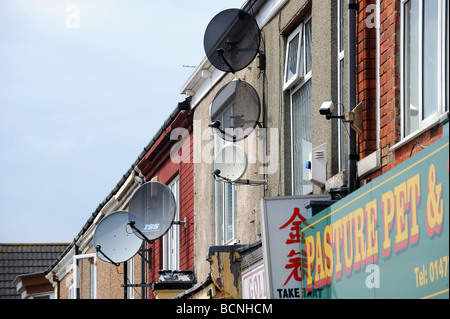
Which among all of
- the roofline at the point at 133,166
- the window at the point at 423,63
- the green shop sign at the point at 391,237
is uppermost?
the roofline at the point at 133,166

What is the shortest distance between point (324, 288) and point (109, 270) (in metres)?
16.7

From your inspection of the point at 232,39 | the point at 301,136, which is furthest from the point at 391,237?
the point at 232,39

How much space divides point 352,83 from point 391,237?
3.29 metres

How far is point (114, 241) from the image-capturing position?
20.0m

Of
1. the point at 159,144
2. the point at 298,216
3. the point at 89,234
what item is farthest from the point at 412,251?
the point at 89,234

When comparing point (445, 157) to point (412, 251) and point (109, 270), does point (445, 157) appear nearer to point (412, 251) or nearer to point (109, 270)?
point (412, 251)

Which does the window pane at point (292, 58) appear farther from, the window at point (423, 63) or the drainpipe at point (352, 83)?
the window at point (423, 63)

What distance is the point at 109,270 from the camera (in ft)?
84.9

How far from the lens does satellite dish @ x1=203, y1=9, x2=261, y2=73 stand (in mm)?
14164

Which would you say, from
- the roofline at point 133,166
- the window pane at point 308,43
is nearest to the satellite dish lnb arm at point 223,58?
the window pane at point 308,43

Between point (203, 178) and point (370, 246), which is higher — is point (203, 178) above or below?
above

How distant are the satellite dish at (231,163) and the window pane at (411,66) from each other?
15.5ft

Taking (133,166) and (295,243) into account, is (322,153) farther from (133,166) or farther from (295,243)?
(133,166)

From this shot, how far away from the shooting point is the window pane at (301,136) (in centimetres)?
1278
